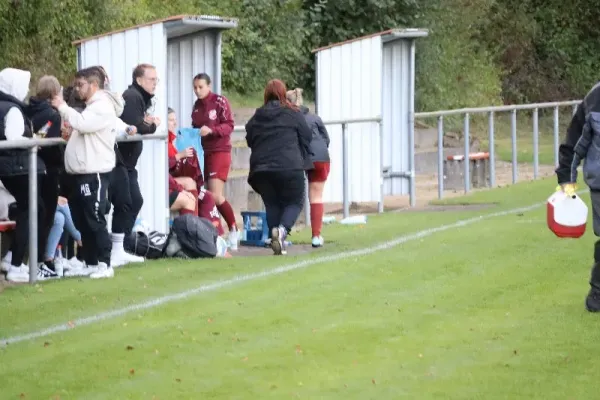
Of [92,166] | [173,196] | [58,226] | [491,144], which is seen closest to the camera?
[92,166]

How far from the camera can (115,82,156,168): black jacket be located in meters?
13.8

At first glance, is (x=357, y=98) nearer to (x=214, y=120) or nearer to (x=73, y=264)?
(x=214, y=120)

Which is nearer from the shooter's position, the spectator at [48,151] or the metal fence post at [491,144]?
the spectator at [48,151]

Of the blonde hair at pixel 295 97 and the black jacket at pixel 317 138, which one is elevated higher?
the blonde hair at pixel 295 97

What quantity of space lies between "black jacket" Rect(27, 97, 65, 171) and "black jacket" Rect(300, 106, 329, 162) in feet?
11.7

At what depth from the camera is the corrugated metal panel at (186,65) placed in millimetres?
16547

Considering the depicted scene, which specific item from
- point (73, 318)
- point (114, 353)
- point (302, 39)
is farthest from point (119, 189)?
point (302, 39)

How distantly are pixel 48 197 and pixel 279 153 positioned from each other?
2.66m

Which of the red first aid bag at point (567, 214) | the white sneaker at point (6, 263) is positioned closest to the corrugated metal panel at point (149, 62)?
the white sneaker at point (6, 263)

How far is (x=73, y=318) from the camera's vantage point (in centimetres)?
1045

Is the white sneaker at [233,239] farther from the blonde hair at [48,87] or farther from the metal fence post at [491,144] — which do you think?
the metal fence post at [491,144]

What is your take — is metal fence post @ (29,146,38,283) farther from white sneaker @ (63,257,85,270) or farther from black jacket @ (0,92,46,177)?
white sneaker @ (63,257,85,270)

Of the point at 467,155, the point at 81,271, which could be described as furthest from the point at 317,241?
the point at 467,155

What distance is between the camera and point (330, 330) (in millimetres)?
9695
